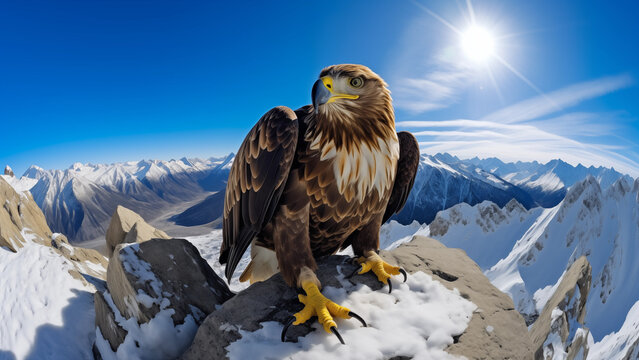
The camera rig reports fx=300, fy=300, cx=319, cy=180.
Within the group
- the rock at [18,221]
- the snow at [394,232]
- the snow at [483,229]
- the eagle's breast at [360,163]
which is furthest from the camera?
the snow at [394,232]

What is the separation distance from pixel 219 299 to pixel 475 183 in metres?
165

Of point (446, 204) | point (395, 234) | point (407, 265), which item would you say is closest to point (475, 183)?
point (446, 204)

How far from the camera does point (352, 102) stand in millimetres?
2850

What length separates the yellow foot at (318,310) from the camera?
8.91 feet

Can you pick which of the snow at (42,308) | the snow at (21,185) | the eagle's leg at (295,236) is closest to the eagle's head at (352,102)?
the eagle's leg at (295,236)

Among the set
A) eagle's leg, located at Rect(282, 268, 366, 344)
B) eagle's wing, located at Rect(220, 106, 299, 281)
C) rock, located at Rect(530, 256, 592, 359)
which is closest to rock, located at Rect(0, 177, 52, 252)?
eagle's wing, located at Rect(220, 106, 299, 281)

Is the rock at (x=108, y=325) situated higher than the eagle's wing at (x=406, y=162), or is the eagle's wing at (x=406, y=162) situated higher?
the eagle's wing at (x=406, y=162)

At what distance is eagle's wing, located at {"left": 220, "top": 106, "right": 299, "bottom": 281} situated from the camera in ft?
9.55

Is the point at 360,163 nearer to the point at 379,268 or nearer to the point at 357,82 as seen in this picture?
the point at 357,82

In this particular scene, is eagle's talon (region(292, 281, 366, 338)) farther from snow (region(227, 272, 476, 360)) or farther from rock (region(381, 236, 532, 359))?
rock (region(381, 236, 532, 359))

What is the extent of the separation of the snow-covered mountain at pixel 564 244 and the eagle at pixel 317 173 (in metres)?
51.4

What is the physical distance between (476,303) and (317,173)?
2.45 meters

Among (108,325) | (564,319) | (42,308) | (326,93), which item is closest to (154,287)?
(108,325)

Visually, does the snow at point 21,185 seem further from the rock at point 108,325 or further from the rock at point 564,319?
the rock at point 564,319
